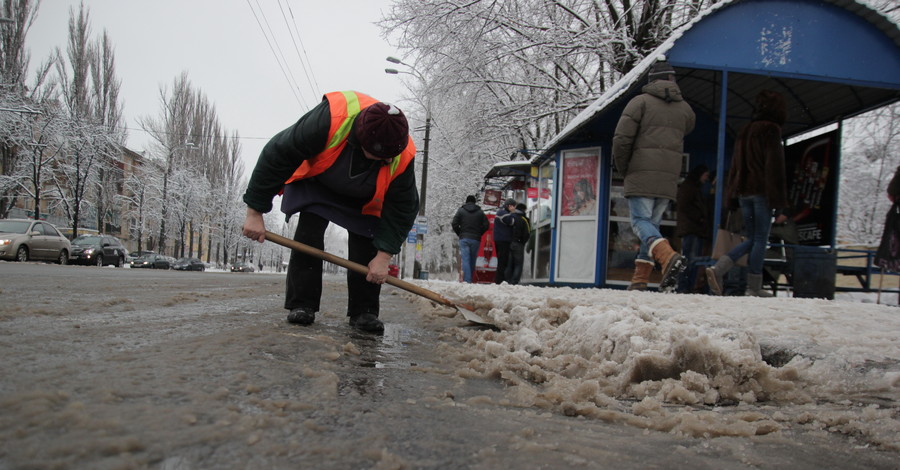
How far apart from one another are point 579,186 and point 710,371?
7.68 m

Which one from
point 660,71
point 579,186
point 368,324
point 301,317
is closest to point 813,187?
point 579,186

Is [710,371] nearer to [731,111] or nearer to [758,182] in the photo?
[758,182]

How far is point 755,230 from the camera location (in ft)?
18.0

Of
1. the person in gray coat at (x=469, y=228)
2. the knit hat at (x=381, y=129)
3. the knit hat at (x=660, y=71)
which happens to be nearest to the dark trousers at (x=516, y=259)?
the person in gray coat at (x=469, y=228)

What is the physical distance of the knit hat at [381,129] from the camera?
280cm

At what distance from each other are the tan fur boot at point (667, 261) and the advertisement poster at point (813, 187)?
4.51 m

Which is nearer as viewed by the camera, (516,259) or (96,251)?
(516,259)

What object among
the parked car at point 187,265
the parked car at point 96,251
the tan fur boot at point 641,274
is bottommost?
the parked car at point 187,265

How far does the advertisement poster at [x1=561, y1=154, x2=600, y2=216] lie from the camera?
370 inches

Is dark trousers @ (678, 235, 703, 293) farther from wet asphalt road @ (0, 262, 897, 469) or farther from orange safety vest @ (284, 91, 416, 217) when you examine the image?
wet asphalt road @ (0, 262, 897, 469)

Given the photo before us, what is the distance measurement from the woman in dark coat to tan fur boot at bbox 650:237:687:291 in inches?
24.8

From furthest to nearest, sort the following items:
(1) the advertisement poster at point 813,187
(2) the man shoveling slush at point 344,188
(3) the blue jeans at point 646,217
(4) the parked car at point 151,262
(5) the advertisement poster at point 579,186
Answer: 1. (4) the parked car at point 151,262
2. (5) the advertisement poster at point 579,186
3. (1) the advertisement poster at point 813,187
4. (3) the blue jeans at point 646,217
5. (2) the man shoveling slush at point 344,188

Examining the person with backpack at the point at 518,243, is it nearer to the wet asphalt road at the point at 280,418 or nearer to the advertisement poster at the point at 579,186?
the advertisement poster at the point at 579,186

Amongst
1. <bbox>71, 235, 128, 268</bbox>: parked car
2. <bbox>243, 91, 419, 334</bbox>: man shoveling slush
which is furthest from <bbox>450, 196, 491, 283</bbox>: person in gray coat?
<bbox>71, 235, 128, 268</bbox>: parked car
